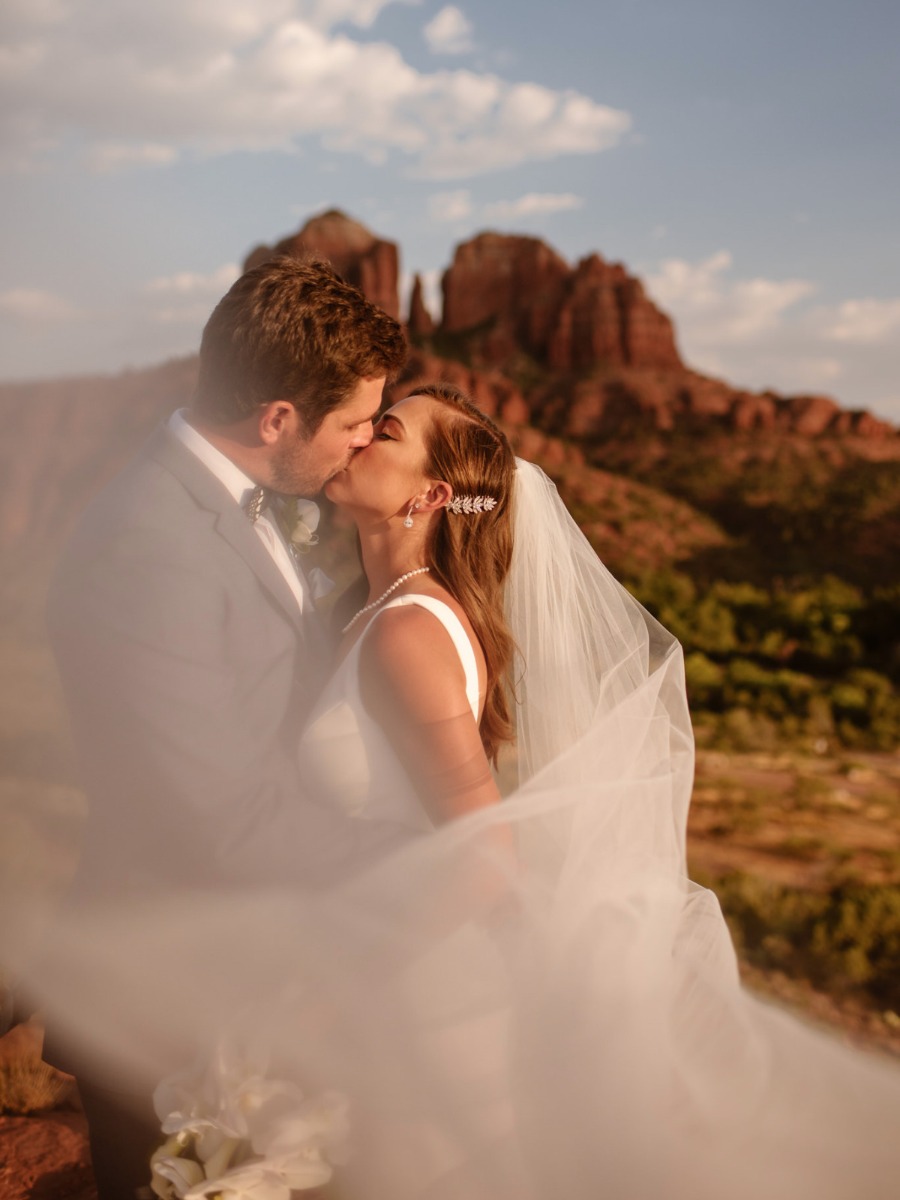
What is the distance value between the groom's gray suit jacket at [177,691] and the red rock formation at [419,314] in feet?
290

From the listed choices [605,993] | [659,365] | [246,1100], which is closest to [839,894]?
[605,993]

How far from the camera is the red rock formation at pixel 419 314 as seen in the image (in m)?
88.8

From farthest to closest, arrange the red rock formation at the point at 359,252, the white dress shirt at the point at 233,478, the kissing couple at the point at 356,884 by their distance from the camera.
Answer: the red rock formation at the point at 359,252
the white dress shirt at the point at 233,478
the kissing couple at the point at 356,884

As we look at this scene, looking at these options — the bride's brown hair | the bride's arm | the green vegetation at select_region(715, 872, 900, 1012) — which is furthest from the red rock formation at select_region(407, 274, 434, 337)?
the bride's arm

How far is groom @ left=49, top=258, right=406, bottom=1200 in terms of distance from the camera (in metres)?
2.33

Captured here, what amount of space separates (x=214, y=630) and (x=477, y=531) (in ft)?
3.58

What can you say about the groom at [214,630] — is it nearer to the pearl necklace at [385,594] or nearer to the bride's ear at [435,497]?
the pearl necklace at [385,594]

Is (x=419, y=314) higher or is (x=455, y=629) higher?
(x=419, y=314)

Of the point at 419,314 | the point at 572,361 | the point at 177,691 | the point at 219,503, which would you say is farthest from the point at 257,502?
the point at 419,314

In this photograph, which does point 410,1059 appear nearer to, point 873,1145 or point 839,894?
point 873,1145

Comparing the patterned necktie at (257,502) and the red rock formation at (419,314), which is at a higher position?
the red rock formation at (419,314)

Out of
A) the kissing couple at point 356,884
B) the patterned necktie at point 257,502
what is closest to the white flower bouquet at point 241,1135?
the kissing couple at point 356,884

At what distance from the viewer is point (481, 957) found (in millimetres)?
2508

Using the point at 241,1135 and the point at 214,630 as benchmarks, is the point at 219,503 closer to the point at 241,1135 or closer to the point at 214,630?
the point at 214,630
